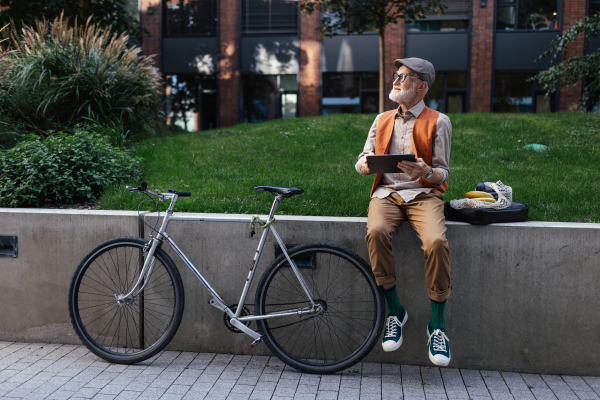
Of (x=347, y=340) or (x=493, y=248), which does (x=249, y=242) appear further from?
(x=493, y=248)

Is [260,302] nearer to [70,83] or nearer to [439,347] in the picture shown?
[439,347]

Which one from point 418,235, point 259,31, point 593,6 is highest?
point 593,6

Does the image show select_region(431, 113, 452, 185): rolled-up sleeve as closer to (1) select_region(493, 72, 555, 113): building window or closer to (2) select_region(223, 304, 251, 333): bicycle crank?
(2) select_region(223, 304, 251, 333): bicycle crank

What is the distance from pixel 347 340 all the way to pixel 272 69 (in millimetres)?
19270

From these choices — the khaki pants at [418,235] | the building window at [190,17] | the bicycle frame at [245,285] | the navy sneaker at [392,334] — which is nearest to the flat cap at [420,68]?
the khaki pants at [418,235]

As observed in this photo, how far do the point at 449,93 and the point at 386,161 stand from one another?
19190 millimetres

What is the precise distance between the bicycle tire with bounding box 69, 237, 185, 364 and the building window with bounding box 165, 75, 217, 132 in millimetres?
18817

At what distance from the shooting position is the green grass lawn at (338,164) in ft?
16.9

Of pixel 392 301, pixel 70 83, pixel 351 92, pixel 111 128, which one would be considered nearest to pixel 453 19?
pixel 351 92

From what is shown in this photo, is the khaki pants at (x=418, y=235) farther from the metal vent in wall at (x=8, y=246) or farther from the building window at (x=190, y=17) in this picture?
the building window at (x=190, y=17)

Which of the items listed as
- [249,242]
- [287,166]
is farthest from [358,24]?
[249,242]

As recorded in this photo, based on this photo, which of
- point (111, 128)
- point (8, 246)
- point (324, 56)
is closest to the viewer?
point (8, 246)

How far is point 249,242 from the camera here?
166 inches

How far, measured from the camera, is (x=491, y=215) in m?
3.92
